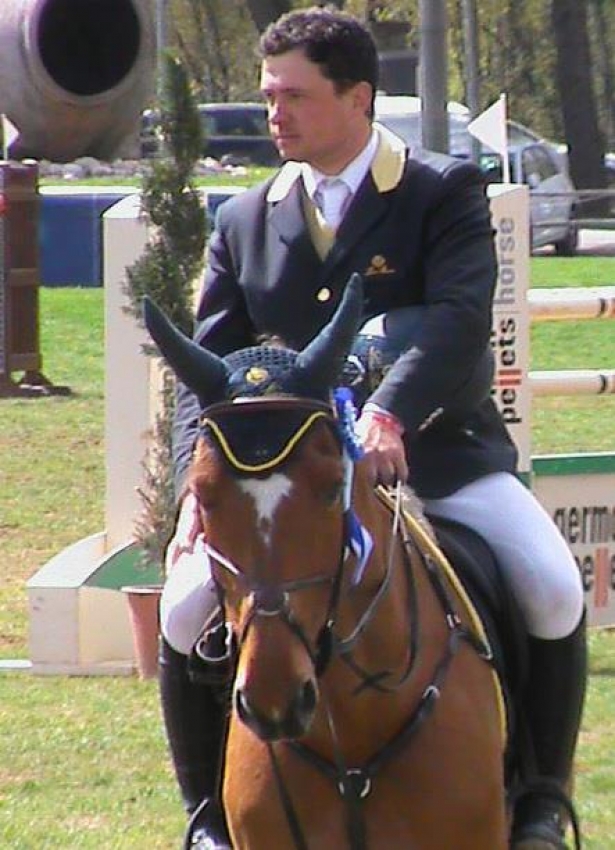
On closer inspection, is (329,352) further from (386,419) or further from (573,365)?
(573,365)

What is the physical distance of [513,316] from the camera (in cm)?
948

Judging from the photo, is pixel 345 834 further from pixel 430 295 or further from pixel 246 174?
pixel 246 174

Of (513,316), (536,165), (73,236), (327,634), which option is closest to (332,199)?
(327,634)

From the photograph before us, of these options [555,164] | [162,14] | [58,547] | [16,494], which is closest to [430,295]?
[58,547]

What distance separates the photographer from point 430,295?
4859 mm

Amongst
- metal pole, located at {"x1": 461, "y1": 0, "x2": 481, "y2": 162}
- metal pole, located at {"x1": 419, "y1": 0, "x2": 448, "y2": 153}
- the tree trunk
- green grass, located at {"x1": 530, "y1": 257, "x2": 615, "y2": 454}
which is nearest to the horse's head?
metal pole, located at {"x1": 419, "y1": 0, "x2": 448, "y2": 153}

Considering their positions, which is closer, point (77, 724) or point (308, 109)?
point (308, 109)

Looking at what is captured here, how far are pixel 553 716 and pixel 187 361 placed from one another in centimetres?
150

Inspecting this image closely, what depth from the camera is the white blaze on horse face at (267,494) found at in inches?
153

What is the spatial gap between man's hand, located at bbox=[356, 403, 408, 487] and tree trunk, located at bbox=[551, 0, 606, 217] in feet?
133

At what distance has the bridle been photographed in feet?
12.8

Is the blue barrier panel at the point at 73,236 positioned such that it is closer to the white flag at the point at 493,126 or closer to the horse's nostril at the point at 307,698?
the white flag at the point at 493,126

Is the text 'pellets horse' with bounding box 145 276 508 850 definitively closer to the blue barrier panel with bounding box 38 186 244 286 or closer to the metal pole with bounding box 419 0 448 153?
the metal pole with bounding box 419 0 448 153

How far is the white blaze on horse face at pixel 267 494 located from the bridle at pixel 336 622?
2cm
